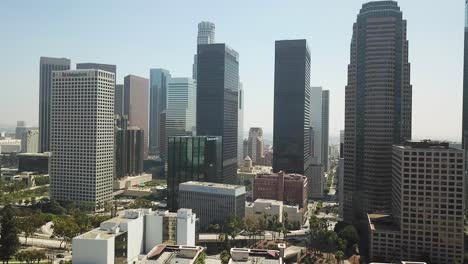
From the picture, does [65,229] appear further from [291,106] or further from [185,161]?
[291,106]

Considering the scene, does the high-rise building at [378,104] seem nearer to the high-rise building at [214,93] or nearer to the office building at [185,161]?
the office building at [185,161]

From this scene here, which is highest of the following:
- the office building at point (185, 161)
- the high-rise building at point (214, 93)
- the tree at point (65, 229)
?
the high-rise building at point (214, 93)

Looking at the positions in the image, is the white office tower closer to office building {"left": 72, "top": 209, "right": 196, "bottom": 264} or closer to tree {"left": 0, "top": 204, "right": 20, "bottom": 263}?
tree {"left": 0, "top": 204, "right": 20, "bottom": 263}

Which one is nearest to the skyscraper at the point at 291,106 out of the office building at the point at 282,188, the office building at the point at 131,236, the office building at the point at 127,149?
the office building at the point at 282,188

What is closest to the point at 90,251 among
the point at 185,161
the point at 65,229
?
the point at 65,229

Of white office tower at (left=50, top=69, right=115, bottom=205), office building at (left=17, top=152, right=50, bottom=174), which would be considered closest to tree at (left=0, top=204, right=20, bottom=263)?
white office tower at (left=50, top=69, right=115, bottom=205)

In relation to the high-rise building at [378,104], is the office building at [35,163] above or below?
below

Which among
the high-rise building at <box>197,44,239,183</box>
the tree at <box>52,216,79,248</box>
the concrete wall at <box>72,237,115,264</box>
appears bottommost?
the tree at <box>52,216,79,248</box>
